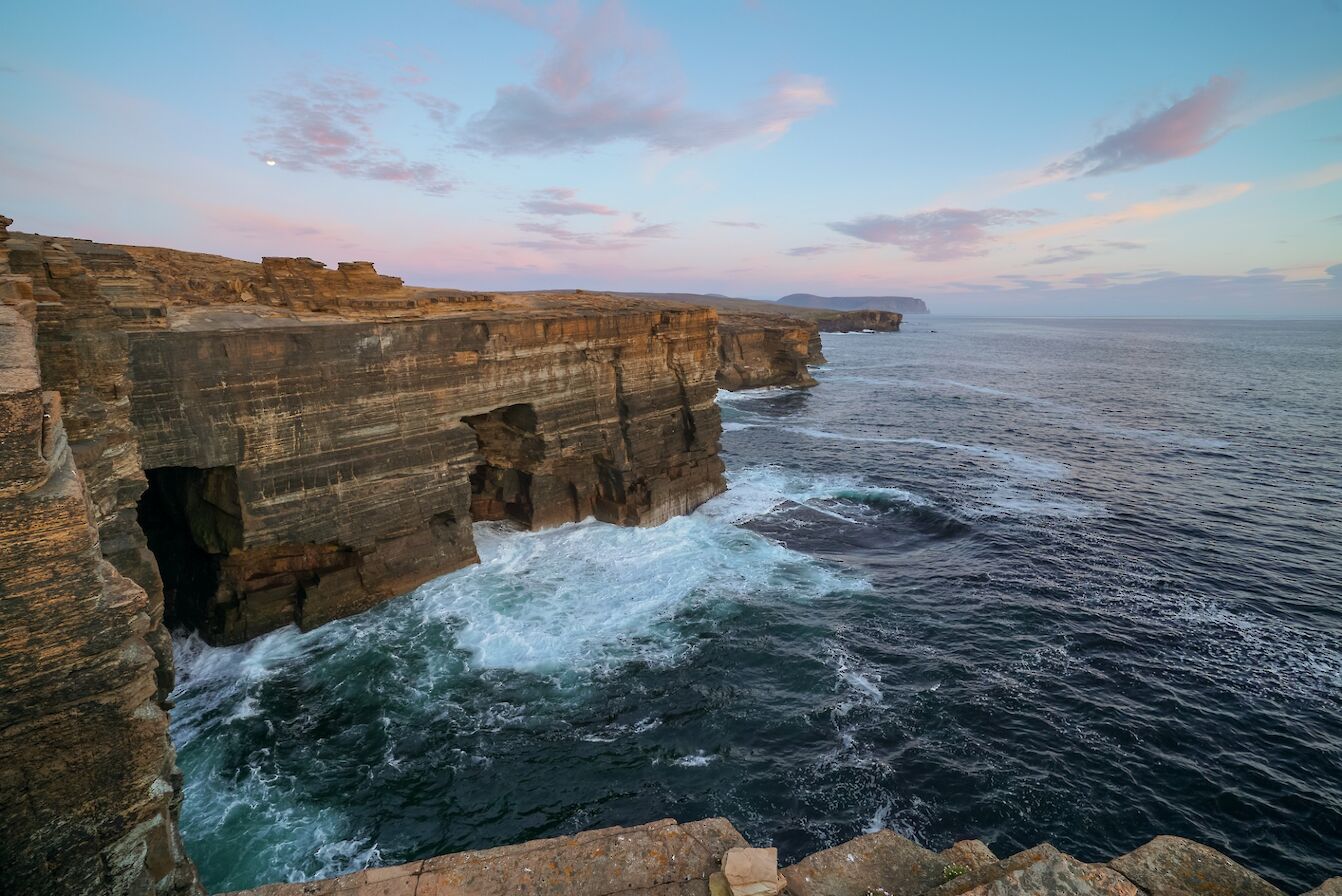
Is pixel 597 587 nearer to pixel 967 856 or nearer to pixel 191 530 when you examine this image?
pixel 191 530

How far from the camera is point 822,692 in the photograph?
58.6 ft

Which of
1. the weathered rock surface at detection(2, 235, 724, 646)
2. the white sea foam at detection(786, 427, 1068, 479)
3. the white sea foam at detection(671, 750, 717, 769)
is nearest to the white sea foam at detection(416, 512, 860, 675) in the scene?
the weathered rock surface at detection(2, 235, 724, 646)

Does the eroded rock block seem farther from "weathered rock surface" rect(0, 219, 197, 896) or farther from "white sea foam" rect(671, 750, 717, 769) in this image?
"white sea foam" rect(671, 750, 717, 769)

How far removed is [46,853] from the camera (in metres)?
6.95

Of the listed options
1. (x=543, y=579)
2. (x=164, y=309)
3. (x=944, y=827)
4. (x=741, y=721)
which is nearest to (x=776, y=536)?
(x=543, y=579)

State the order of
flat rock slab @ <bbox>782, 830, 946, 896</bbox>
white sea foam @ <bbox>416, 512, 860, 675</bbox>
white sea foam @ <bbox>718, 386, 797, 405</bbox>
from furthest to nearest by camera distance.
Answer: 1. white sea foam @ <bbox>718, 386, 797, 405</bbox>
2. white sea foam @ <bbox>416, 512, 860, 675</bbox>
3. flat rock slab @ <bbox>782, 830, 946, 896</bbox>

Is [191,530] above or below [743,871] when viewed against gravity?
below

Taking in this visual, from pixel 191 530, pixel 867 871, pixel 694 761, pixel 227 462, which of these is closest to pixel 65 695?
pixel 867 871

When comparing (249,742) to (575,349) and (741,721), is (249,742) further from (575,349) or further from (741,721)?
(575,349)

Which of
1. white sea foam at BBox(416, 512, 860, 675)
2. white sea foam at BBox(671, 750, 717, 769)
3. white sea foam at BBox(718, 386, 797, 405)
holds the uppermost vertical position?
white sea foam at BBox(718, 386, 797, 405)

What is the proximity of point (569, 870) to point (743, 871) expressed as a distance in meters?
2.13

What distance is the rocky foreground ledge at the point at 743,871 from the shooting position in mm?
6715

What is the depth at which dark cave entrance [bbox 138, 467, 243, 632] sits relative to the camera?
60.0 ft

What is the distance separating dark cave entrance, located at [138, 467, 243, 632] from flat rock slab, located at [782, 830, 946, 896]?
1801cm
